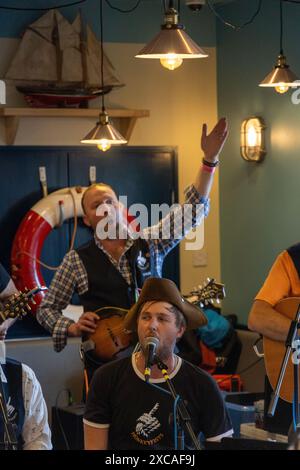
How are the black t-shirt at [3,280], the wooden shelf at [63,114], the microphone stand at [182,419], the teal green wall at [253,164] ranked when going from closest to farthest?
1. the microphone stand at [182,419]
2. the black t-shirt at [3,280]
3. the teal green wall at [253,164]
4. the wooden shelf at [63,114]

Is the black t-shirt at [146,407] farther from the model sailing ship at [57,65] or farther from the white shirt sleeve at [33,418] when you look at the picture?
the model sailing ship at [57,65]

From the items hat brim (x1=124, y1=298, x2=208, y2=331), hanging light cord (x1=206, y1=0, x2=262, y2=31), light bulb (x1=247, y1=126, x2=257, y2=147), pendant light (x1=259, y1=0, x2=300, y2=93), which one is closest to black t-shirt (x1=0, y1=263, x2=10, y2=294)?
hat brim (x1=124, y1=298, x2=208, y2=331)

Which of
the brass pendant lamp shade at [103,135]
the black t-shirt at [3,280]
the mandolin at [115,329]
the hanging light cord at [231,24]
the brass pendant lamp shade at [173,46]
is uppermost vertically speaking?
the hanging light cord at [231,24]

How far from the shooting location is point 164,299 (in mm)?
3305

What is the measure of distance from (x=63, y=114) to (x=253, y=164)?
1248mm

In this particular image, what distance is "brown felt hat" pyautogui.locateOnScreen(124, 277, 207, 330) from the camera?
10.9ft

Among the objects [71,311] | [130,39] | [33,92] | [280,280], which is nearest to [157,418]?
[280,280]

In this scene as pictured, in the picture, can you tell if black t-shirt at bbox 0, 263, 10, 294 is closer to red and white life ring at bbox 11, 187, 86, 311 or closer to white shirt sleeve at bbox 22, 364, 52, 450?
white shirt sleeve at bbox 22, 364, 52, 450

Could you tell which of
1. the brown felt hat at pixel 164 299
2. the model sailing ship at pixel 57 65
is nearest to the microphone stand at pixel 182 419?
the brown felt hat at pixel 164 299

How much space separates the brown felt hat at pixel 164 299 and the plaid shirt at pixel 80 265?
752mm

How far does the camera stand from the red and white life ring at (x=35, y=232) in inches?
244

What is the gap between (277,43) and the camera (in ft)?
20.0

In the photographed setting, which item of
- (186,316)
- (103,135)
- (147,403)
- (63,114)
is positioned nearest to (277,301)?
(186,316)
